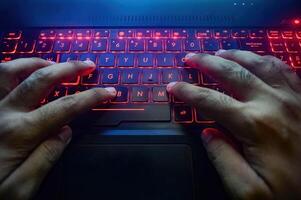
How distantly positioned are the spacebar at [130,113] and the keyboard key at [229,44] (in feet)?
0.78

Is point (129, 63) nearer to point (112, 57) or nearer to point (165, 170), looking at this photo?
point (112, 57)

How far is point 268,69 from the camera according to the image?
660mm

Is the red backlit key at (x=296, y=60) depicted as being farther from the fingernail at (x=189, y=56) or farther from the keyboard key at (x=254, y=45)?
the fingernail at (x=189, y=56)

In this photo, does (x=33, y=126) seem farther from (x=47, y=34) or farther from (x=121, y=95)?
(x=47, y=34)

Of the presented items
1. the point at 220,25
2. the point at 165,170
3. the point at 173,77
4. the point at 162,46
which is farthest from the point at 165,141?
the point at 220,25

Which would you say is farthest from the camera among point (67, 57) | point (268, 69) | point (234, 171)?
point (67, 57)

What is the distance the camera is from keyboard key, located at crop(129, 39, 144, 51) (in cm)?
77

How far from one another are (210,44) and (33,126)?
480 mm

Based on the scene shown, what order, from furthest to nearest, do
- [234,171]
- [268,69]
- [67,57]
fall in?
[67,57] → [268,69] → [234,171]

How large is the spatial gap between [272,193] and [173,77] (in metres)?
0.34

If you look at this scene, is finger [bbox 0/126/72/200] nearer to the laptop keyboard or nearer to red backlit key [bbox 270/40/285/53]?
the laptop keyboard

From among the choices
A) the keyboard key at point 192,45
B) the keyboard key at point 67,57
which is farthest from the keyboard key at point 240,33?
the keyboard key at point 67,57

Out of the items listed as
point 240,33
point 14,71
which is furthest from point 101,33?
point 240,33

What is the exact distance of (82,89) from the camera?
0.71 m
